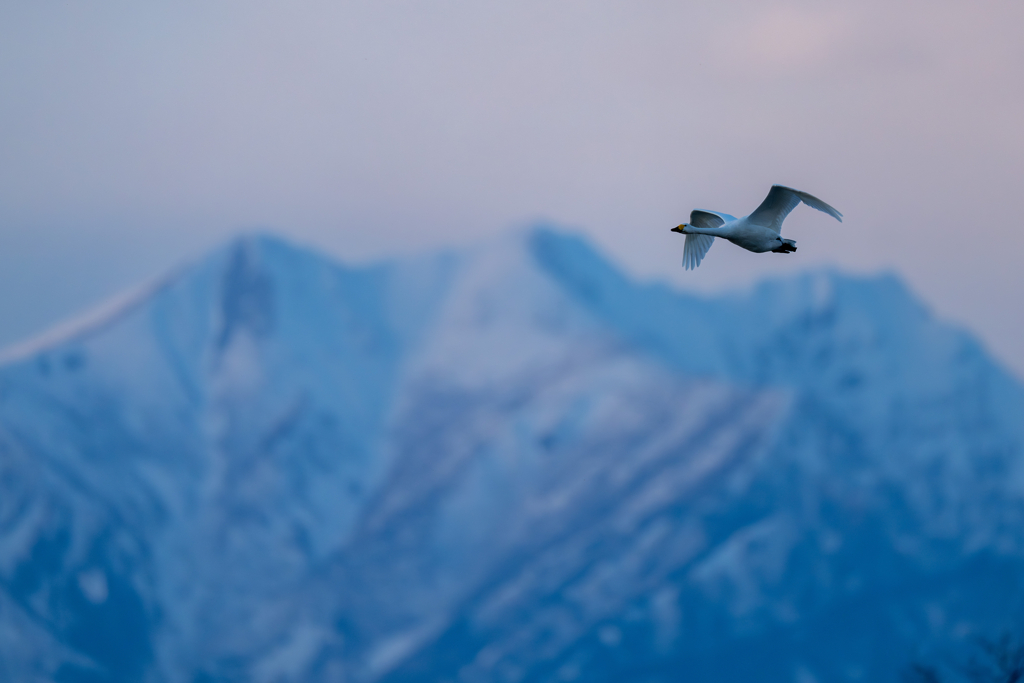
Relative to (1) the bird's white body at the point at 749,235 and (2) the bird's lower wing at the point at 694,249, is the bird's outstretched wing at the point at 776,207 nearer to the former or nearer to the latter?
(1) the bird's white body at the point at 749,235

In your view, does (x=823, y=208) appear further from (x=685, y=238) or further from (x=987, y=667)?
(x=987, y=667)

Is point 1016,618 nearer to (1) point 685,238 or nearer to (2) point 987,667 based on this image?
(2) point 987,667

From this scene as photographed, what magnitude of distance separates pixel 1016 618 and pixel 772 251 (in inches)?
894

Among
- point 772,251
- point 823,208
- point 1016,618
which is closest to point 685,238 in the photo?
point 772,251

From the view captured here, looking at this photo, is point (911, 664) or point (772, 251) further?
point (911, 664)

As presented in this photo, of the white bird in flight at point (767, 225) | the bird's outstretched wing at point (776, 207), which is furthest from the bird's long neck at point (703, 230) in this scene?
the bird's outstretched wing at point (776, 207)

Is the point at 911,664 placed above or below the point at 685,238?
below

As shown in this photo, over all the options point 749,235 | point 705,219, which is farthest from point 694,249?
point 749,235

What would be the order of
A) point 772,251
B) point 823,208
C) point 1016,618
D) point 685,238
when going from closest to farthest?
point 823,208, point 772,251, point 685,238, point 1016,618

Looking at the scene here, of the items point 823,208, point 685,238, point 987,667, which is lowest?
point 987,667

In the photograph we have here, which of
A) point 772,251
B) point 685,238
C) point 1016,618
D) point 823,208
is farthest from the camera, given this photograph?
point 1016,618

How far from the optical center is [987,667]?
43.6m

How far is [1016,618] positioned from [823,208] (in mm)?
25068

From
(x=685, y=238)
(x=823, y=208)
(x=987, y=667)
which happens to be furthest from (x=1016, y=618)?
(x=823, y=208)
